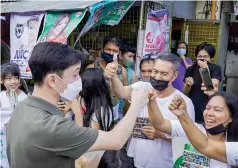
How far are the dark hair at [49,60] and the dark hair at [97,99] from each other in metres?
0.87

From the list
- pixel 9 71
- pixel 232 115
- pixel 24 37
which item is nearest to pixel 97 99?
pixel 232 115

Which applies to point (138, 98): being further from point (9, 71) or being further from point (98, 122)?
point (9, 71)

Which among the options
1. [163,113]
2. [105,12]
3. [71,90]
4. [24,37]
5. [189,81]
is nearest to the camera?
[71,90]

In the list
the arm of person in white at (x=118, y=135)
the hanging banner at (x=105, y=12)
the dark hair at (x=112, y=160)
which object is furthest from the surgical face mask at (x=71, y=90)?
the hanging banner at (x=105, y=12)

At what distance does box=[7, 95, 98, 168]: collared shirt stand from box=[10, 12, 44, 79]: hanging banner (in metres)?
3.25

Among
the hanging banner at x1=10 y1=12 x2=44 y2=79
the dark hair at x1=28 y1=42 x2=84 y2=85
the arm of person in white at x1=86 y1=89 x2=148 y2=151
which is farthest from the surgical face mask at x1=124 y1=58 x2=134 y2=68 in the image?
the dark hair at x1=28 y1=42 x2=84 y2=85

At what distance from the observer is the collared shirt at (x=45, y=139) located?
1.36m

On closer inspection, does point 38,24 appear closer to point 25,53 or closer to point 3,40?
point 25,53

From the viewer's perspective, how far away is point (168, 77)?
2541mm

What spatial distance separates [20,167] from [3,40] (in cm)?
470

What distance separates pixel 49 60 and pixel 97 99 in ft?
3.17

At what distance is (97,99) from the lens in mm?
2389

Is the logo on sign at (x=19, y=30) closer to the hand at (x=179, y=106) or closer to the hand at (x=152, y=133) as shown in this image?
the hand at (x=152, y=133)

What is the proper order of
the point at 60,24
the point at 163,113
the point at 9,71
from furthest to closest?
1. the point at 60,24
2. the point at 9,71
3. the point at 163,113
